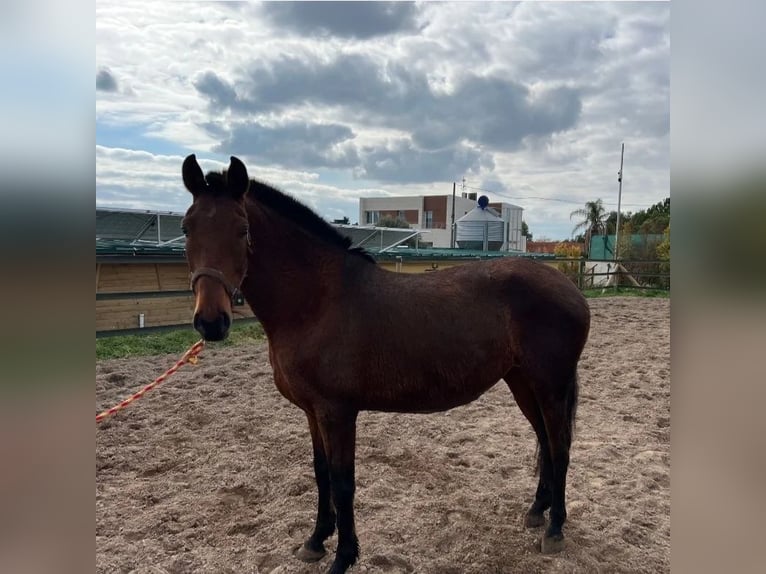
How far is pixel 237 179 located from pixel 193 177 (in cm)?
20

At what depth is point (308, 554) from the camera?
2.57 metres

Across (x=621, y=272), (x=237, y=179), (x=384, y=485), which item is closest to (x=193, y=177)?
(x=237, y=179)

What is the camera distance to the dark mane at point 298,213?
2.49 metres

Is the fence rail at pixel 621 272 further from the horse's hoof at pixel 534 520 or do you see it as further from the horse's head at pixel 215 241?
the horse's head at pixel 215 241

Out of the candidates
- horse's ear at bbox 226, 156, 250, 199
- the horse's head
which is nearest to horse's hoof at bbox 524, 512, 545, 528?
the horse's head

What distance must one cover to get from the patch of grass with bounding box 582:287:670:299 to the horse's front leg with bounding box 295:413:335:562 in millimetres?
13007

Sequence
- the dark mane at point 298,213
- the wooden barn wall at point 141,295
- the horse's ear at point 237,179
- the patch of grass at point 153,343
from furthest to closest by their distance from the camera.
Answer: the wooden barn wall at point 141,295, the patch of grass at point 153,343, the dark mane at point 298,213, the horse's ear at point 237,179

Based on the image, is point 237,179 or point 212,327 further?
point 237,179

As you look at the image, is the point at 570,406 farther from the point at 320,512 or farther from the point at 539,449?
the point at 320,512

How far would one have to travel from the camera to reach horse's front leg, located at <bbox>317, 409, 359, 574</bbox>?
2.38m

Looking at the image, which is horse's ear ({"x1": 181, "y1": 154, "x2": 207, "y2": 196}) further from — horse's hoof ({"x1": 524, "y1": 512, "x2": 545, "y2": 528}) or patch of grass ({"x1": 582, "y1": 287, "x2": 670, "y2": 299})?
patch of grass ({"x1": 582, "y1": 287, "x2": 670, "y2": 299})

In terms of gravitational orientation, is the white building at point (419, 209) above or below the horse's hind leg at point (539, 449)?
above

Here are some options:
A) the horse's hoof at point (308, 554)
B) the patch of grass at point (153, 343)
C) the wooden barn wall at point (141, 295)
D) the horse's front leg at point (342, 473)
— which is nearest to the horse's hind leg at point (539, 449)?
the horse's front leg at point (342, 473)

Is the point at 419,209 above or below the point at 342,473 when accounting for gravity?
above
